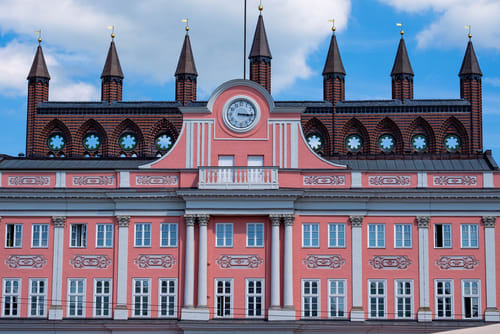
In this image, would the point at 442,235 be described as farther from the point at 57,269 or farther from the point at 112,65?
the point at 112,65

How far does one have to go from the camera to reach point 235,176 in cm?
5462

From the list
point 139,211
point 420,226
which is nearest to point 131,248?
point 139,211

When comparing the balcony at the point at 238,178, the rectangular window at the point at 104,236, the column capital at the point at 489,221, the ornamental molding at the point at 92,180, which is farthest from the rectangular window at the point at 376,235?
the ornamental molding at the point at 92,180

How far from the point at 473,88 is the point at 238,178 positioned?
96.3 feet

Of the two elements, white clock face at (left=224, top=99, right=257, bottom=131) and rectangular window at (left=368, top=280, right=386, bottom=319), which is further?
white clock face at (left=224, top=99, right=257, bottom=131)

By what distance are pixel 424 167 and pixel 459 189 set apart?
4.04m

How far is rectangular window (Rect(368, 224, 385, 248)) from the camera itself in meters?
55.0

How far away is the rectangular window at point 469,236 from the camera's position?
5466 centimetres

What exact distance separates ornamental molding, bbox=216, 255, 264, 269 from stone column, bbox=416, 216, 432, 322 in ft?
31.7

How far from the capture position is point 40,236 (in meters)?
55.9

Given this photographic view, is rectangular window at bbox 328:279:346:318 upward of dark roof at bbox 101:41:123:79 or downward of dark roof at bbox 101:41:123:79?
downward

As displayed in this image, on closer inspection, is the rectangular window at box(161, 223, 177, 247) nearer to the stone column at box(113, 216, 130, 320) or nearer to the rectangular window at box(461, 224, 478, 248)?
the stone column at box(113, 216, 130, 320)

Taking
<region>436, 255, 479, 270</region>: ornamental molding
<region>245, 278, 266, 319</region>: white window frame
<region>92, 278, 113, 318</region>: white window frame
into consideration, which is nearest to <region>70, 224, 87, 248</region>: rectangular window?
<region>92, 278, 113, 318</region>: white window frame

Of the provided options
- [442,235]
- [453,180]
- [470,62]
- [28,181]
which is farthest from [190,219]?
[470,62]
